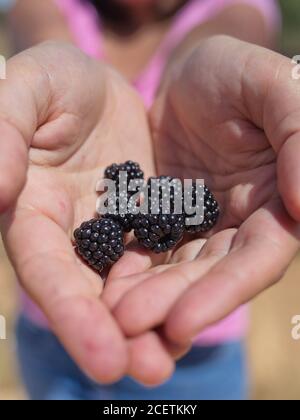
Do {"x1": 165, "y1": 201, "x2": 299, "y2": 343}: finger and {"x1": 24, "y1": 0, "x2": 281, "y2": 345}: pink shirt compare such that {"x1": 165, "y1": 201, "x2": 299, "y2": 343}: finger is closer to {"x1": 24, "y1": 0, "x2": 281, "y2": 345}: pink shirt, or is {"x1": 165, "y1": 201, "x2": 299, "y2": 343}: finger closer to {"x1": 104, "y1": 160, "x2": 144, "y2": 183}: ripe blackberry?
{"x1": 104, "y1": 160, "x2": 144, "y2": 183}: ripe blackberry

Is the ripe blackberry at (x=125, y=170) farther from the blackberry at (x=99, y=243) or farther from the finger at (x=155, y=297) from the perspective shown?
the finger at (x=155, y=297)

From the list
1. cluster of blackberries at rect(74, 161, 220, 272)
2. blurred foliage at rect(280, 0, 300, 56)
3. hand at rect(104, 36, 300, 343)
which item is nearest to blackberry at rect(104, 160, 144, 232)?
cluster of blackberries at rect(74, 161, 220, 272)

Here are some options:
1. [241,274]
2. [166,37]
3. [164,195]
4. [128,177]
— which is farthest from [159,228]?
[166,37]

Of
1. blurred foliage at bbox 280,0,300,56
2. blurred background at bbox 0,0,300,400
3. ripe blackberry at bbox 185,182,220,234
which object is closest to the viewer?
ripe blackberry at bbox 185,182,220,234

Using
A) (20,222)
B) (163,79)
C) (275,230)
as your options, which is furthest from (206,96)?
(20,222)

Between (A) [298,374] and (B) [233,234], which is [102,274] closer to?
(B) [233,234]

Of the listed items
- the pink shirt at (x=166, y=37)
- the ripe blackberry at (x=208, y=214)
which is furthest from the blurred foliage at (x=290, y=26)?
the ripe blackberry at (x=208, y=214)

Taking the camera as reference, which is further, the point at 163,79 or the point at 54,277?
the point at 163,79
